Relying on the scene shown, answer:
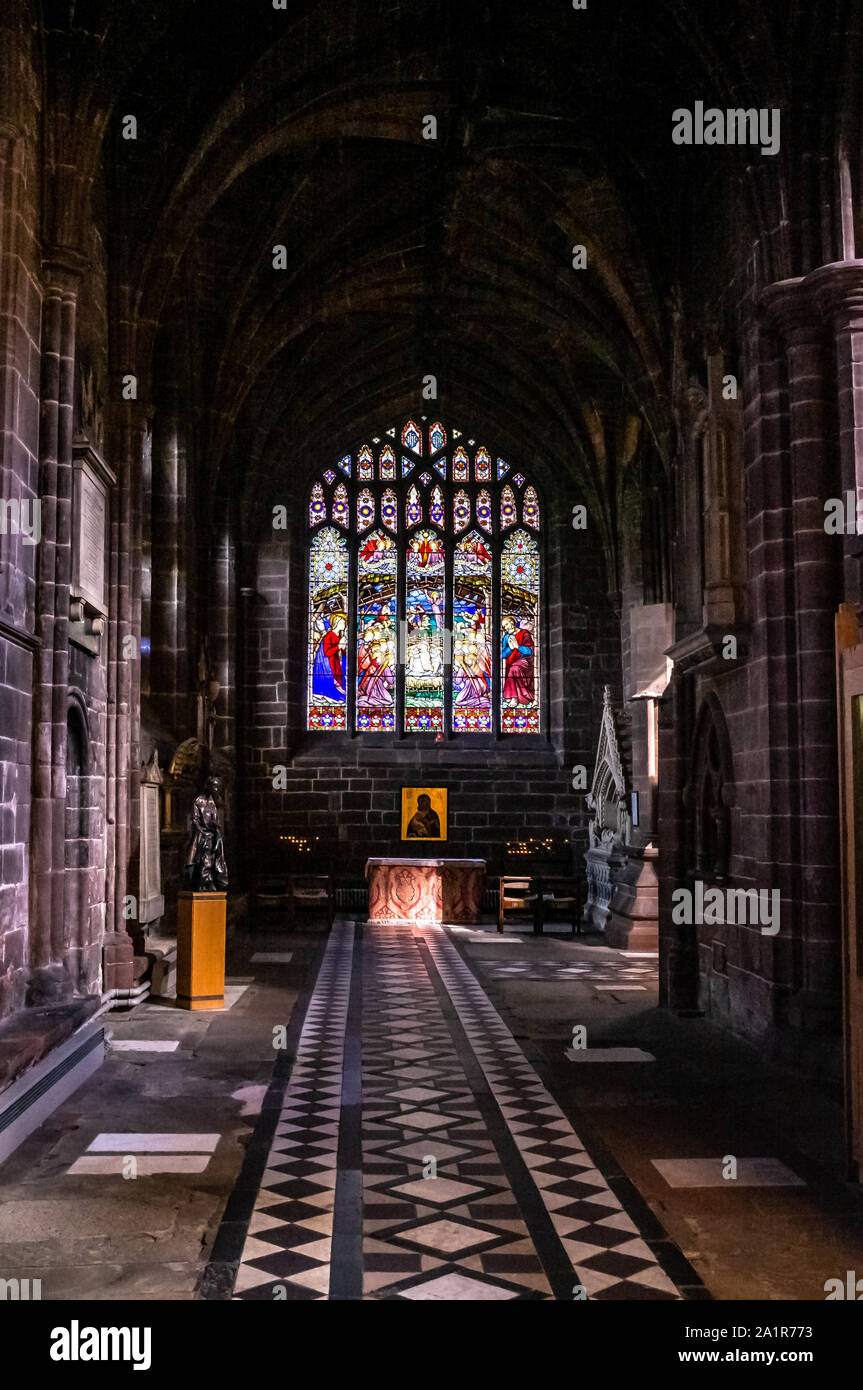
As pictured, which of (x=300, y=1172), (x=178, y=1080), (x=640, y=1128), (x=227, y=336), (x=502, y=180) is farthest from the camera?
(x=227, y=336)

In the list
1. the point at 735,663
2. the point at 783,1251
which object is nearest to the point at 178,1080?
the point at 783,1251

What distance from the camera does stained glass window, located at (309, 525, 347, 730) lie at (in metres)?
19.7

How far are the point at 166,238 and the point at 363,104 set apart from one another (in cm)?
270

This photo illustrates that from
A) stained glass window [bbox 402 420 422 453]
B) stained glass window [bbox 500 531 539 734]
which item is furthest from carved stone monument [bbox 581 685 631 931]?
stained glass window [bbox 402 420 422 453]

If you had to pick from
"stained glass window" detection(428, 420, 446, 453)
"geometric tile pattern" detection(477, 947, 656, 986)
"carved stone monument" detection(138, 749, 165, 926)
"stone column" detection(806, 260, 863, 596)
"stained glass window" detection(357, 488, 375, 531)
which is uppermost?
"stained glass window" detection(428, 420, 446, 453)

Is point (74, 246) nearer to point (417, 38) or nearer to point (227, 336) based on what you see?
point (417, 38)

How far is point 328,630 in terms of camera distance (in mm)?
19938

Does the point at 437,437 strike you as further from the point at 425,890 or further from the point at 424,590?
the point at 425,890

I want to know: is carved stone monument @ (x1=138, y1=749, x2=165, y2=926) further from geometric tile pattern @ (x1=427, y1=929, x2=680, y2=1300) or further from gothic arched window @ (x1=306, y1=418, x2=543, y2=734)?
gothic arched window @ (x1=306, y1=418, x2=543, y2=734)

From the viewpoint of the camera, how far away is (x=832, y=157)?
7.98 meters

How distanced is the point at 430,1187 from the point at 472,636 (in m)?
15.4

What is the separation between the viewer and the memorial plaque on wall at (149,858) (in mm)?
10594

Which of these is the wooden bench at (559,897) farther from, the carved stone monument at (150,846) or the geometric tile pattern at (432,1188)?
the geometric tile pattern at (432,1188)

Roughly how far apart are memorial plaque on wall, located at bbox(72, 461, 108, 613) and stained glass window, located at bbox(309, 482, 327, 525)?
34.9 feet
